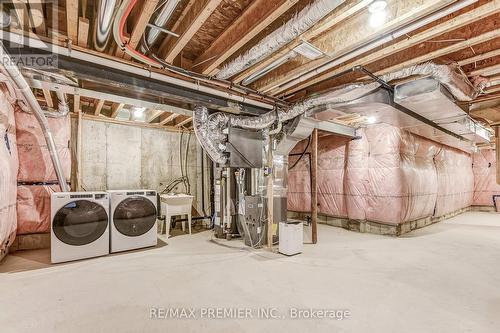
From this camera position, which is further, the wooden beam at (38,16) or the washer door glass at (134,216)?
the washer door glass at (134,216)

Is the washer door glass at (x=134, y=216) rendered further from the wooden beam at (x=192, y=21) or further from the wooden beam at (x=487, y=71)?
the wooden beam at (x=487, y=71)

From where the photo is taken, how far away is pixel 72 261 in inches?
127

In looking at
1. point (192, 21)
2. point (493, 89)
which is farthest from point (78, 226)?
point (493, 89)

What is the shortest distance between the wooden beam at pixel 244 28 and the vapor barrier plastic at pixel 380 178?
3904 millimetres

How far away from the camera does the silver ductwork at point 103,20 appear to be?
1.73 meters

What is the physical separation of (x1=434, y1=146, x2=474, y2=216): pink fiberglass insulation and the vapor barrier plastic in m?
0.03

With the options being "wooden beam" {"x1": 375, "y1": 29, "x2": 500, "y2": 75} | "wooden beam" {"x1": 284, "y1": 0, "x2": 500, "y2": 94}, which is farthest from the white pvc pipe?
"wooden beam" {"x1": 375, "y1": 29, "x2": 500, "y2": 75}

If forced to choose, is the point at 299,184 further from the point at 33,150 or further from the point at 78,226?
the point at 33,150

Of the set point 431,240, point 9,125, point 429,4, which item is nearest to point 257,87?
point 429,4

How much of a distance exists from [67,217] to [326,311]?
3228mm

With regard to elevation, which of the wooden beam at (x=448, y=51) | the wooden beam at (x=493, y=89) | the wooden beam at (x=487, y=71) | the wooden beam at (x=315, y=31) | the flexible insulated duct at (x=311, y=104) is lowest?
the flexible insulated duct at (x=311, y=104)

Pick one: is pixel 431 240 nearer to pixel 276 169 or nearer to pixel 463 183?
pixel 276 169

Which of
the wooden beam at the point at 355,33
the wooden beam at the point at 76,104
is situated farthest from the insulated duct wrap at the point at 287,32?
the wooden beam at the point at 76,104

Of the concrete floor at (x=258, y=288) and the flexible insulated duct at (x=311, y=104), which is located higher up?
Answer: the flexible insulated duct at (x=311, y=104)
